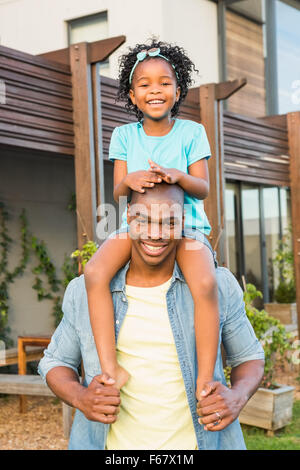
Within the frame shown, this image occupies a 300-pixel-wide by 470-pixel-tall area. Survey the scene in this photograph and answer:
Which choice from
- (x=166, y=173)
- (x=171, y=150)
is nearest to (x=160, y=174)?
(x=166, y=173)

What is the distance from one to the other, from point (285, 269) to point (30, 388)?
6.31 meters

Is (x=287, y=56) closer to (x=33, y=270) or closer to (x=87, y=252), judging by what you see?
(x=33, y=270)

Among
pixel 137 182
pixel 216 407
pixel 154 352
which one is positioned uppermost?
pixel 137 182

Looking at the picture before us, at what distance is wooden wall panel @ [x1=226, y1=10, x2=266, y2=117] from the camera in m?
9.61

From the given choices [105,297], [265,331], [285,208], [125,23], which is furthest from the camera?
[285,208]

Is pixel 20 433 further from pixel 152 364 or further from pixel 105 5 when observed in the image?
pixel 105 5

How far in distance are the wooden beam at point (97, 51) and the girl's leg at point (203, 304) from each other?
376 cm

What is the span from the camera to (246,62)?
9.88 m

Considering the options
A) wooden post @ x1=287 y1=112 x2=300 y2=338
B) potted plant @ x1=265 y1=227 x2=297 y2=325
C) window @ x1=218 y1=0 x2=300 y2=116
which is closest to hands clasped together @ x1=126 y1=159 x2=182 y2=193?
wooden post @ x1=287 y1=112 x2=300 y2=338

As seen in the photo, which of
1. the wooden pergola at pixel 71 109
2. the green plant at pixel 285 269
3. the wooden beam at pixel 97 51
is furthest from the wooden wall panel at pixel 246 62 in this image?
the wooden beam at pixel 97 51

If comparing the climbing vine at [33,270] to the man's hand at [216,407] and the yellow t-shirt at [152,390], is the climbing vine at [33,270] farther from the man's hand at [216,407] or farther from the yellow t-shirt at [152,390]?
the man's hand at [216,407]

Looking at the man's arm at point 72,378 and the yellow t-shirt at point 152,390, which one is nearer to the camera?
the man's arm at point 72,378

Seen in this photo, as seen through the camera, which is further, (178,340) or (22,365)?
(22,365)

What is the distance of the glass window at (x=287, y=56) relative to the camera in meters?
10.1
